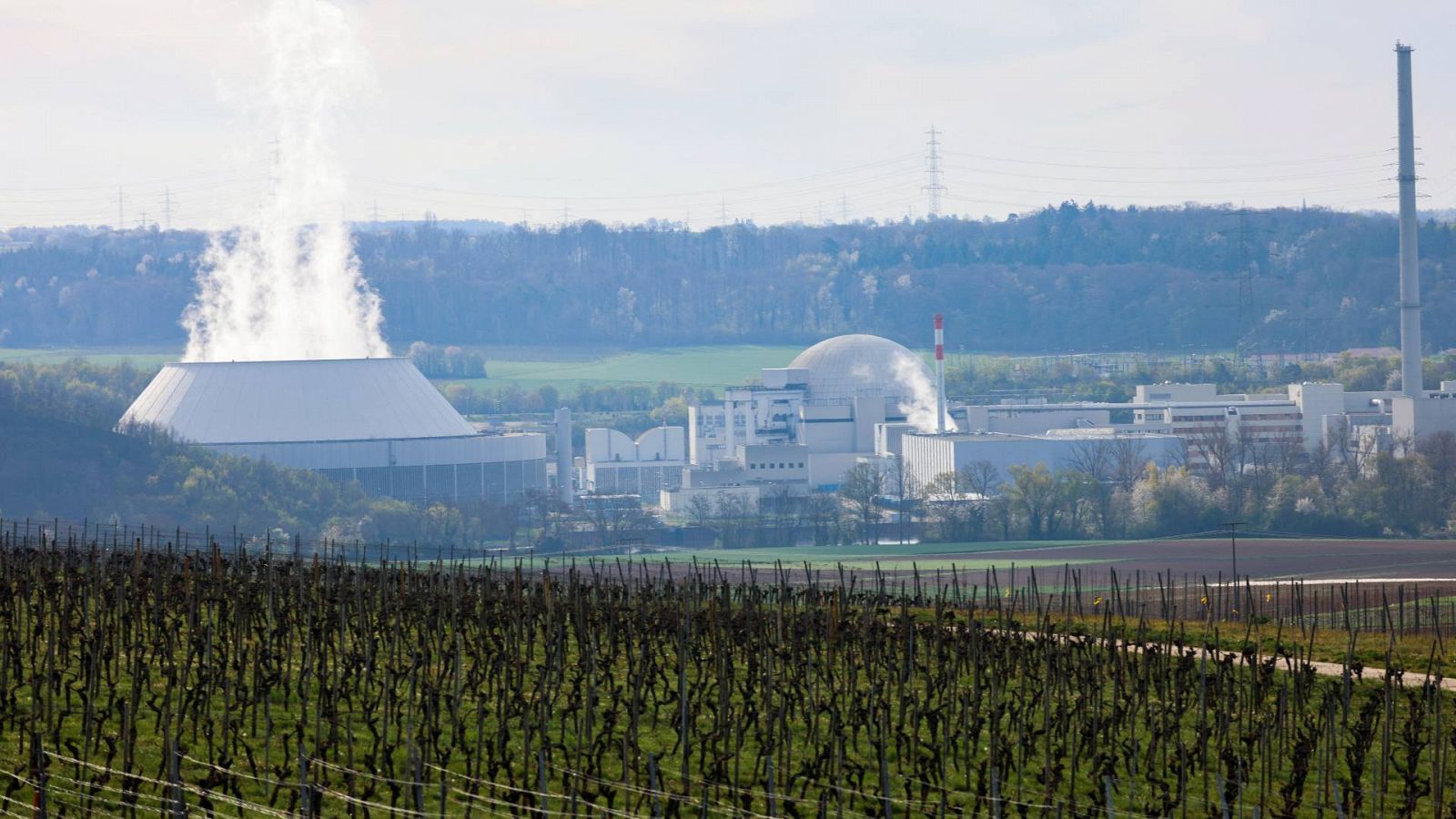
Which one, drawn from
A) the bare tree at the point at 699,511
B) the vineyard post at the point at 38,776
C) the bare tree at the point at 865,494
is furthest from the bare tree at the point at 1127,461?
the vineyard post at the point at 38,776

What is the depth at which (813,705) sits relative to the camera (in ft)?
71.1

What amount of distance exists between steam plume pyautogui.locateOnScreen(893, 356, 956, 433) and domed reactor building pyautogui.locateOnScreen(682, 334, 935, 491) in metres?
0.09

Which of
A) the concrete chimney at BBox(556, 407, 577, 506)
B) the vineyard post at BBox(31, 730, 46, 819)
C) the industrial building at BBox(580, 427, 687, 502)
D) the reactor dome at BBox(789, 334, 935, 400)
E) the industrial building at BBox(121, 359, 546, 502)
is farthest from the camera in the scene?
the reactor dome at BBox(789, 334, 935, 400)

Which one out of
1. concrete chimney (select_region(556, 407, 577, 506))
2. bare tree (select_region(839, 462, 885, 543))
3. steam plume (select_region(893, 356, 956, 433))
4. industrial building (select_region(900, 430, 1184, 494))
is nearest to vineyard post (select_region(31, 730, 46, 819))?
bare tree (select_region(839, 462, 885, 543))

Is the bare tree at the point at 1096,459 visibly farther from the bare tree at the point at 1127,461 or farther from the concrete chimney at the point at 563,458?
the concrete chimney at the point at 563,458

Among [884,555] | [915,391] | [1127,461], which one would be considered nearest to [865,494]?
[1127,461]

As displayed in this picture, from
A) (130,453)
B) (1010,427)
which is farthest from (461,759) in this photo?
(1010,427)

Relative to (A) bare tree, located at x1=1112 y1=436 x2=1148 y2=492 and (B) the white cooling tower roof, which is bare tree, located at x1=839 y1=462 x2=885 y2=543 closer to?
(A) bare tree, located at x1=1112 y1=436 x2=1148 y2=492

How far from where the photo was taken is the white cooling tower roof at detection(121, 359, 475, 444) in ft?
341

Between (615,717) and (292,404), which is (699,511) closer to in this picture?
(292,404)

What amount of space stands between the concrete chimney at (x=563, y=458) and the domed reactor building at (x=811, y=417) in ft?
21.8

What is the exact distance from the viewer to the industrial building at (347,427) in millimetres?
101938

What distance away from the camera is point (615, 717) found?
66.9 feet

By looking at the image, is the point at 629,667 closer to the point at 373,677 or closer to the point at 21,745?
the point at 373,677
